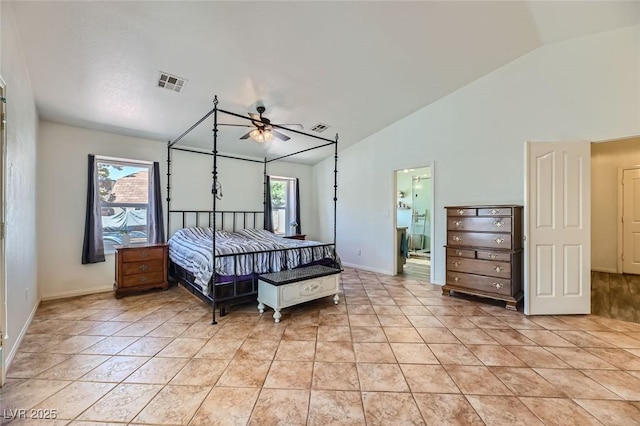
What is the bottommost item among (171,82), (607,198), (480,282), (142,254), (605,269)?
(605,269)

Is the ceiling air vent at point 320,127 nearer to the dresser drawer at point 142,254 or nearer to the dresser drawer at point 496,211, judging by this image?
the dresser drawer at point 496,211

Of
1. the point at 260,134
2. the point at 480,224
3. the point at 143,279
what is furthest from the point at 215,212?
the point at 480,224

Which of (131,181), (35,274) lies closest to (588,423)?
(35,274)

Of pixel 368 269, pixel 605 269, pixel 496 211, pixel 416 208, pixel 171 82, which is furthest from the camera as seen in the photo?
pixel 416 208

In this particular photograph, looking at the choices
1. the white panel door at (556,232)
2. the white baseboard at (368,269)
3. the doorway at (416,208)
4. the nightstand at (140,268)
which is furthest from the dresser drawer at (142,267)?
the doorway at (416,208)

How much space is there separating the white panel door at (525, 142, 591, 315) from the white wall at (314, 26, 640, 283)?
0.47m

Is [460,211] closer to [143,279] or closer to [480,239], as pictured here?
[480,239]

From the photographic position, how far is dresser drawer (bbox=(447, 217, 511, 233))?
3555 millimetres

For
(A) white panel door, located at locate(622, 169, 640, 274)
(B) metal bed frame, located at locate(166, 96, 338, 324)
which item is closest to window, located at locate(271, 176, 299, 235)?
(B) metal bed frame, located at locate(166, 96, 338, 324)

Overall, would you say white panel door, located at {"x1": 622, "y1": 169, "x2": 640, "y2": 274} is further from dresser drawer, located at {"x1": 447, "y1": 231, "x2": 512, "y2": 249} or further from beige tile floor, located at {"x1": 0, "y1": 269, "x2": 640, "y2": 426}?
dresser drawer, located at {"x1": 447, "y1": 231, "x2": 512, "y2": 249}

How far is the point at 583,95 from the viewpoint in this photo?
10.8 feet

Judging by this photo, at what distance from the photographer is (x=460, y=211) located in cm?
394

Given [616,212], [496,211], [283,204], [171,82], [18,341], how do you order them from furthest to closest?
[283,204], [616,212], [496,211], [171,82], [18,341]

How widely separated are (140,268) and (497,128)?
5.61m
